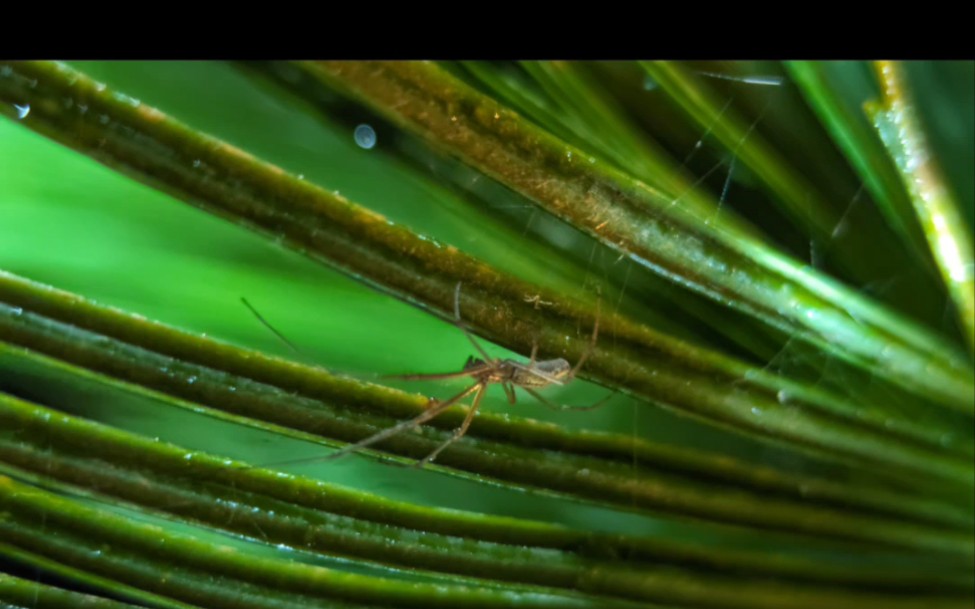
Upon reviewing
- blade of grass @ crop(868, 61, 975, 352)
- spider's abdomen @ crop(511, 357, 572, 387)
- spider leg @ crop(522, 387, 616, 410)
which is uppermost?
blade of grass @ crop(868, 61, 975, 352)

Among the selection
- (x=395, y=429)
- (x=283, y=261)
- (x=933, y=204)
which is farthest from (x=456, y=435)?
(x=933, y=204)

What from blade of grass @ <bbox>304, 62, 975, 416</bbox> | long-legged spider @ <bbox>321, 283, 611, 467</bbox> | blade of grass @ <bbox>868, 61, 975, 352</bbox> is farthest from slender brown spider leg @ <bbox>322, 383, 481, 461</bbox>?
blade of grass @ <bbox>868, 61, 975, 352</bbox>

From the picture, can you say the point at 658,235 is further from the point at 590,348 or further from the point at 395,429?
the point at 395,429

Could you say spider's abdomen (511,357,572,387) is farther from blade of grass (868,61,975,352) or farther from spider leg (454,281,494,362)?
blade of grass (868,61,975,352)

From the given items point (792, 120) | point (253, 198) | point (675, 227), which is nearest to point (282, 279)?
point (253, 198)

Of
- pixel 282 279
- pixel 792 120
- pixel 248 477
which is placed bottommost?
pixel 248 477

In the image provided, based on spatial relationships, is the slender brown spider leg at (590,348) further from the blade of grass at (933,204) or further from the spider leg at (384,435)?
the blade of grass at (933,204)
